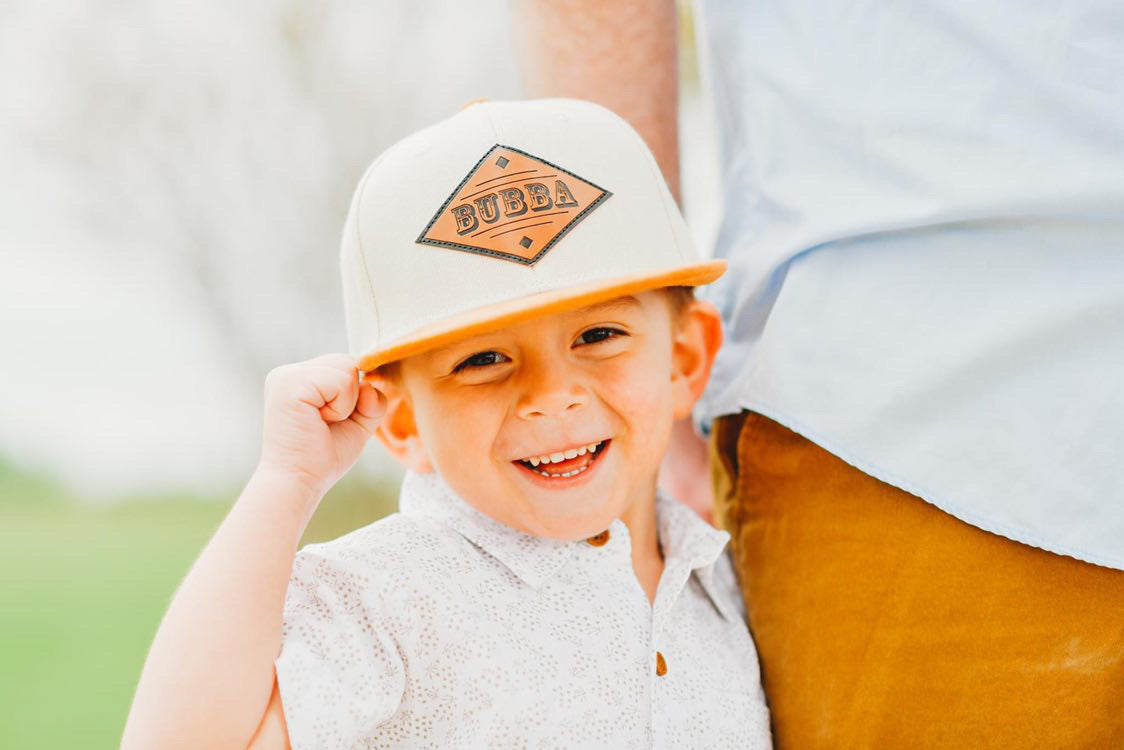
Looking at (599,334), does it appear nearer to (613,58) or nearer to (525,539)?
(525,539)

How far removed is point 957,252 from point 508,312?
16.5 inches

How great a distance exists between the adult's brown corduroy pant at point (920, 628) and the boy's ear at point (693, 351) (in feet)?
0.41

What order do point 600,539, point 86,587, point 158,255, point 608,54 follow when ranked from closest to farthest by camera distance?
point 600,539 → point 608,54 → point 158,255 → point 86,587

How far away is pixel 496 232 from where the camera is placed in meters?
0.90

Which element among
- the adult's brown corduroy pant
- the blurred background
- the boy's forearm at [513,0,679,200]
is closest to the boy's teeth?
the adult's brown corduroy pant

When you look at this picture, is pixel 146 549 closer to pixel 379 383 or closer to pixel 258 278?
pixel 258 278

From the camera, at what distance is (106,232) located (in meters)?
1.88

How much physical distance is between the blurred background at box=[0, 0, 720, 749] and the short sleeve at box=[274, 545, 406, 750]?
1.10 m

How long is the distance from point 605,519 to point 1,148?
1.40 m

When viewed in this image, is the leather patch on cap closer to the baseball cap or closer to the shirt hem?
the baseball cap

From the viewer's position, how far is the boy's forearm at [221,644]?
30.8 inches

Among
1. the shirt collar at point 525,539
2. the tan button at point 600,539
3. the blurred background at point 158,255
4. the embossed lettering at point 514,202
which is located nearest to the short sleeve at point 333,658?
the shirt collar at point 525,539

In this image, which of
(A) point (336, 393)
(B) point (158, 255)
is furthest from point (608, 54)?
(B) point (158, 255)

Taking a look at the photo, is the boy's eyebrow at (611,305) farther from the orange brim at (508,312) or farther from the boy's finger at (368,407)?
the boy's finger at (368,407)
